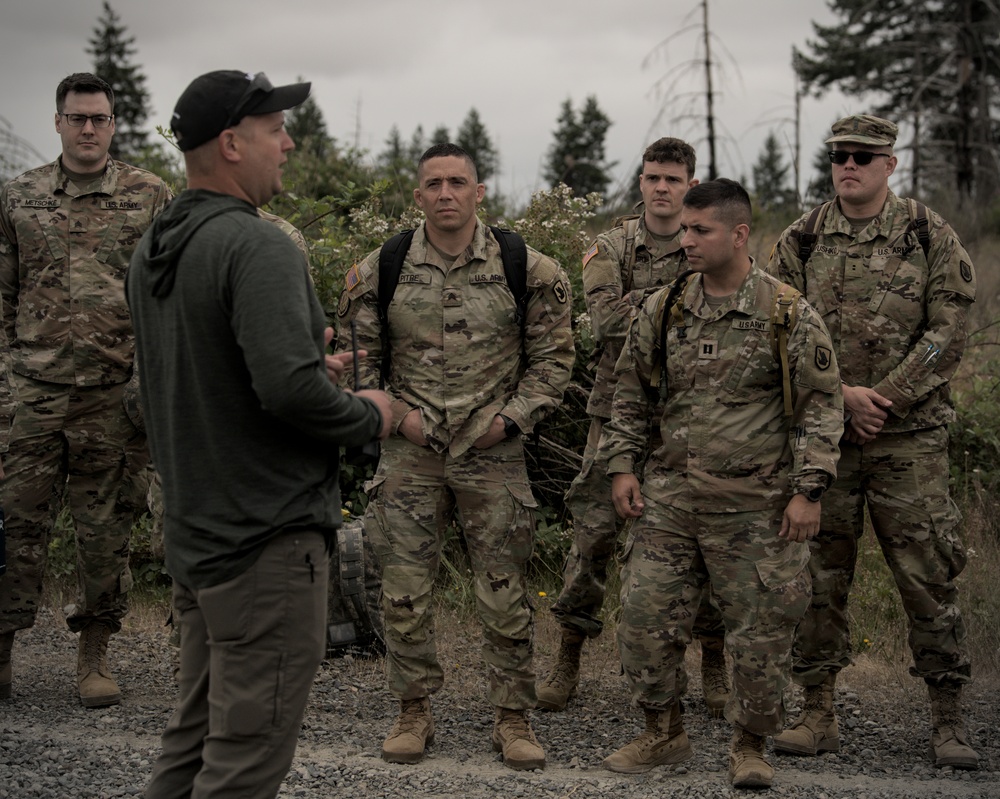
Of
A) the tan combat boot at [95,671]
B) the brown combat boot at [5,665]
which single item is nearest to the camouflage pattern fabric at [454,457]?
the tan combat boot at [95,671]

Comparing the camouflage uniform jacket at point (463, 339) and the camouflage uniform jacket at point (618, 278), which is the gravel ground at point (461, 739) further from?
the camouflage uniform jacket at point (618, 278)

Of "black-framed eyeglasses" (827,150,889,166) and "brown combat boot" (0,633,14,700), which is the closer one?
"black-framed eyeglasses" (827,150,889,166)

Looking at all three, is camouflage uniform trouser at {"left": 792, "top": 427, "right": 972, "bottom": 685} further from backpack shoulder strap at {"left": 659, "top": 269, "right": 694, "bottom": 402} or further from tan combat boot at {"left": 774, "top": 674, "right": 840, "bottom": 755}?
backpack shoulder strap at {"left": 659, "top": 269, "right": 694, "bottom": 402}

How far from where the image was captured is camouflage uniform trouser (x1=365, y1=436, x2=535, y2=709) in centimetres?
509

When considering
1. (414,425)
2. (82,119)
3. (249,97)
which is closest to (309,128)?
(82,119)

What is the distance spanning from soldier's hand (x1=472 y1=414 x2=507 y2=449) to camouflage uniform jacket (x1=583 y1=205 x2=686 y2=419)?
86cm

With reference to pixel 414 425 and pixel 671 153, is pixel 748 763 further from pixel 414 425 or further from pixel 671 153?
pixel 671 153

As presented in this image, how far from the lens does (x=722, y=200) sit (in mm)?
4703

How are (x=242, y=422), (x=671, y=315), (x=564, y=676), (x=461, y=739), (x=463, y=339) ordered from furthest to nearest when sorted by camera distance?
(x=564, y=676), (x=461, y=739), (x=463, y=339), (x=671, y=315), (x=242, y=422)

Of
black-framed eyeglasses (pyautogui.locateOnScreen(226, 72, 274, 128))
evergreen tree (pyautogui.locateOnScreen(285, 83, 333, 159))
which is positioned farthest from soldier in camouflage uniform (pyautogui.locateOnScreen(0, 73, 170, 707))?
evergreen tree (pyautogui.locateOnScreen(285, 83, 333, 159))

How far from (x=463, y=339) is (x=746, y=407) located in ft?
4.19

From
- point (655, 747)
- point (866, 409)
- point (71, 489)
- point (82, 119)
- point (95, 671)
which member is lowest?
point (655, 747)

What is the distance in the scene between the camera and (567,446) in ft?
26.5

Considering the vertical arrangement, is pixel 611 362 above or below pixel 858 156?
below
